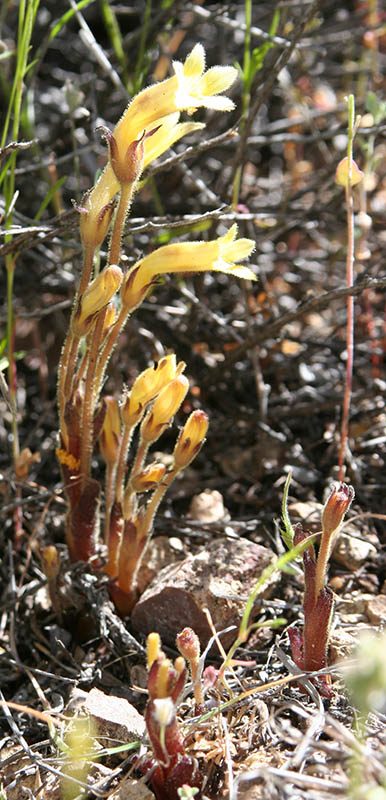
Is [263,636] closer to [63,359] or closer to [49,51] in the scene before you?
[63,359]

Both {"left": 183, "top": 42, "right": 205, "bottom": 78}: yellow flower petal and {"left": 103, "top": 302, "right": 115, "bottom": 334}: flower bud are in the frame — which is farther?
{"left": 103, "top": 302, "right": 115, "bottom": 334}: flower bud

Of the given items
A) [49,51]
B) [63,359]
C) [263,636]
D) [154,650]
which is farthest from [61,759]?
[49,51]

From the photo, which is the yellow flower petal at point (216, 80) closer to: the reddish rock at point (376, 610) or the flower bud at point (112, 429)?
the flower bud at point (112, 429)

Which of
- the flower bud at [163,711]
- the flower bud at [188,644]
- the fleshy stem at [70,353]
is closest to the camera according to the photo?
the flower bud at [163,711]

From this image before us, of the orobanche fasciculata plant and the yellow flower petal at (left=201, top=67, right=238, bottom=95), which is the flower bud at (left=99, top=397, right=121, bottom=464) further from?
the yellow flower petal at (left=201, top=67, right=238, bottom=95)

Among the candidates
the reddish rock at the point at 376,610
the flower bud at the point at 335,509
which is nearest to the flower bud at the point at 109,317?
the flower bud at the point at 335,509

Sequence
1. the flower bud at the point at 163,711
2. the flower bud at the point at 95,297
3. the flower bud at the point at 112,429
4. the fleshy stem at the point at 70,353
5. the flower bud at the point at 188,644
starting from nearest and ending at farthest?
1. the flower bud at the point at 163,711
2. the flower bud at the point at 188,644
3. the flower bud at the point at 95,297
4. the fleshy stem at the point at 70,353
5. the flower bud at the point at 112,429

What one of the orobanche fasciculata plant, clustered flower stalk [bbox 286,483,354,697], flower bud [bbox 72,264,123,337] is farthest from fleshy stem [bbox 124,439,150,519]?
clustered flower stalk [bbox 286,483,354,697]
